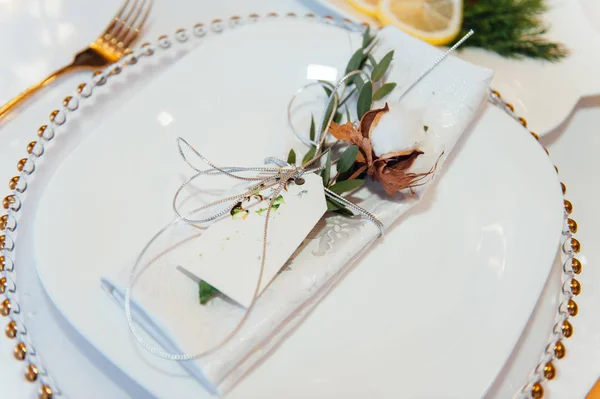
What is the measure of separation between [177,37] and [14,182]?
375 mm

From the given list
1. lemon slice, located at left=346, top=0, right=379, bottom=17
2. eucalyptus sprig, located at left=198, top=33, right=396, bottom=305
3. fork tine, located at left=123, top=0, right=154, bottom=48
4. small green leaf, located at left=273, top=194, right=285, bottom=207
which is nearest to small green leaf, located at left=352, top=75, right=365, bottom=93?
eucalyptus sprig, located at left=198, top=33, right=396, bottom=305

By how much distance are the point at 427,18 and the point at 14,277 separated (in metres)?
0.89

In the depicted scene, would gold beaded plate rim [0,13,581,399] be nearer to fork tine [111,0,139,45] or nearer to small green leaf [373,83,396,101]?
fork tine [111,0,139,45]

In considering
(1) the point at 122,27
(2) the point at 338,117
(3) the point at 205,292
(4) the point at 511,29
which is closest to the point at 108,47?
(1) the point at 122,27

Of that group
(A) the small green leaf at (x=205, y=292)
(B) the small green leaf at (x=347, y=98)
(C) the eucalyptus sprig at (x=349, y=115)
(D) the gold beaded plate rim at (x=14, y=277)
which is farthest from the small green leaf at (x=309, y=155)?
(D) the gold beaded plate rim at (x=14, y=277)

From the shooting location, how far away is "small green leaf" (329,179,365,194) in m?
0.64

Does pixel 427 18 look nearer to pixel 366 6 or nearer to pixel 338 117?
pixel 366 6

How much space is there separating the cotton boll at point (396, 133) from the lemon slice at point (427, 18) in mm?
450

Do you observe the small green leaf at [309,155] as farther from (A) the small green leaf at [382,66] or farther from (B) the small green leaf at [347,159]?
(A) the small green leaf at [382,66]

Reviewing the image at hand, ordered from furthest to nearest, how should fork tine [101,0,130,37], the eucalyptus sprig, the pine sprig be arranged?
the pine sprig, fork tine [101,0,130,37], the eucalyptus sprig

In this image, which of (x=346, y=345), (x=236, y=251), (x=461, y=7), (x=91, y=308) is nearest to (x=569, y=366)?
(x=346, y=345)

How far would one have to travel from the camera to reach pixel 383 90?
2.42 ft

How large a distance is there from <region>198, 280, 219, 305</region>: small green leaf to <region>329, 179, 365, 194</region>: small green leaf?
0.20 metres

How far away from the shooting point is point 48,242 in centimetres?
59
